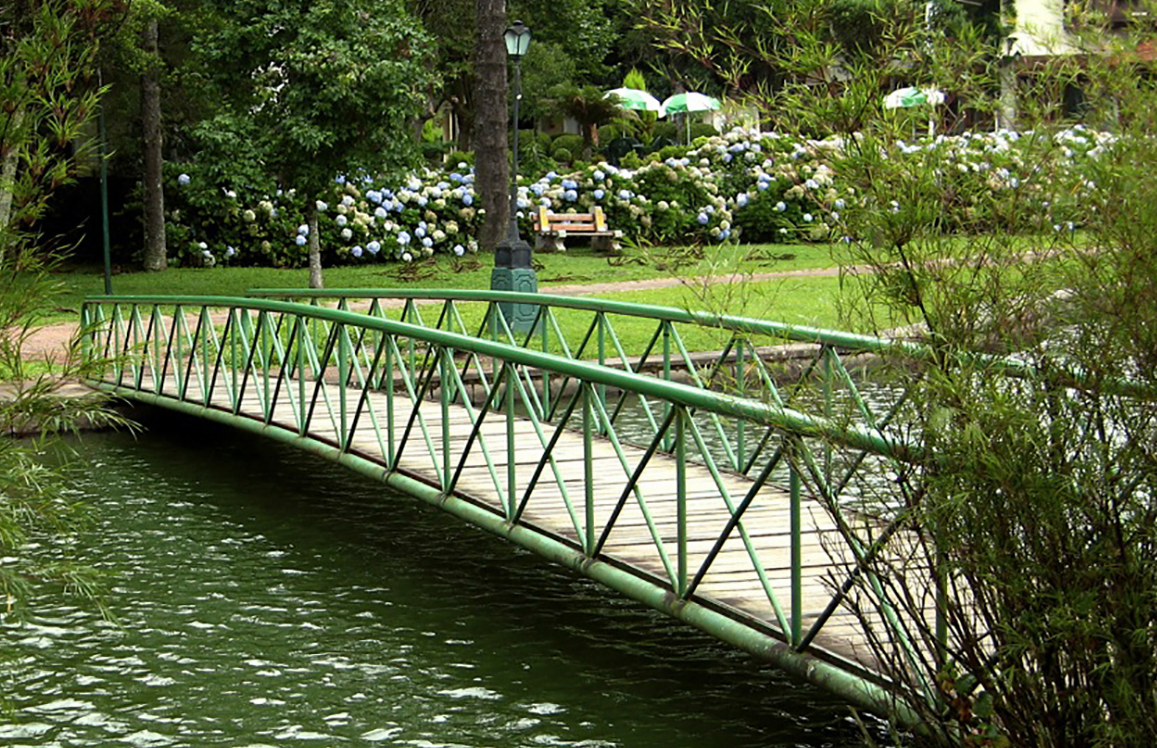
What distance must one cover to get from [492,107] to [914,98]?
68.5ft

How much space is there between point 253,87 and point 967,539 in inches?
650

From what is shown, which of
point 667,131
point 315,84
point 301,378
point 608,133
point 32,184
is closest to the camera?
point 32,184

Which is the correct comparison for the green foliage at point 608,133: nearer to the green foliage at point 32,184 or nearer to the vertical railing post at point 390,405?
the vertical railing post at point 390,405

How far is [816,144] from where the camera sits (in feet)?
14.9

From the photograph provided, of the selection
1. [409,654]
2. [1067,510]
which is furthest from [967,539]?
[409,654]

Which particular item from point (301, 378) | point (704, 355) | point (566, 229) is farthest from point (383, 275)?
point (301, 378)

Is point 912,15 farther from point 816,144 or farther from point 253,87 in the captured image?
point 253,87

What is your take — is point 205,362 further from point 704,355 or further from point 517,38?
point 517,38

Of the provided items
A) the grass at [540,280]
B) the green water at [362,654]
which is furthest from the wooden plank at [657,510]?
the grass at [540,280]

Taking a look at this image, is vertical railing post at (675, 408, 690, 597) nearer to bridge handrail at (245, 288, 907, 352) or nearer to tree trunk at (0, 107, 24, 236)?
bridge handrail at (245, 288, 907, 352)

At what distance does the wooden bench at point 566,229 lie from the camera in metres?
27.0

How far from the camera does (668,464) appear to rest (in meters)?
8.85

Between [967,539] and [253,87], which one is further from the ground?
[253,87]

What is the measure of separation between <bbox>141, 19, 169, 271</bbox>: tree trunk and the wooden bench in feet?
20.2
